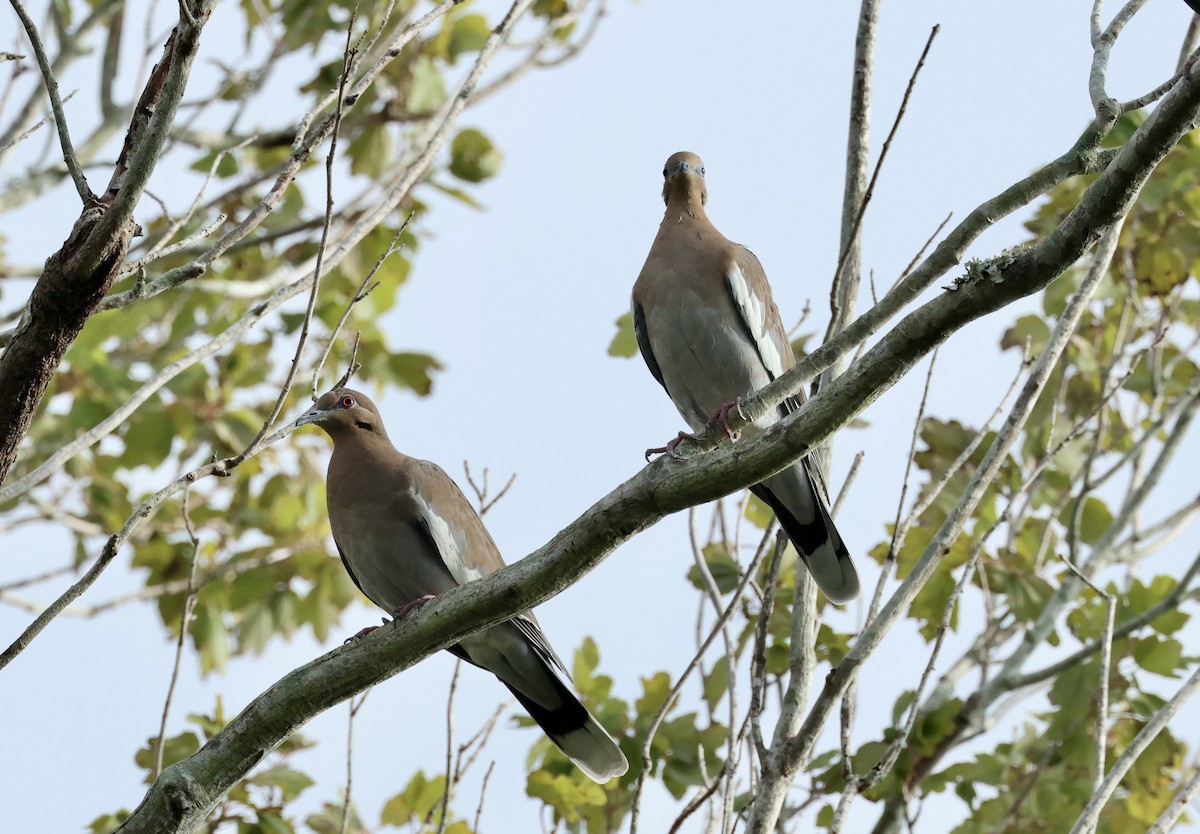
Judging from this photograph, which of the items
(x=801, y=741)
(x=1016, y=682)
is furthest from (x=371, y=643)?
(x=1016, y=682)

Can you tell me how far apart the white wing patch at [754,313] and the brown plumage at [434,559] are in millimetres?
1212

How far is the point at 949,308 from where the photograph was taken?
95.5 inches

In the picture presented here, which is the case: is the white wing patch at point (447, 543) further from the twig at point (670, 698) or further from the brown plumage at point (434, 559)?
the twig at point (670, 698)

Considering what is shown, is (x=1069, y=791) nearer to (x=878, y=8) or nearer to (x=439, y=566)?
(x=439, y=566)

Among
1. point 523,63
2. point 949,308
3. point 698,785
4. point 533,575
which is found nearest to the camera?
point 949,308

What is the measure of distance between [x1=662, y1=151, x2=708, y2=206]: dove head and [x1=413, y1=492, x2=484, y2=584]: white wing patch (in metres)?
1.51

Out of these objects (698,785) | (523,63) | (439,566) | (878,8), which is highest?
(523,63)

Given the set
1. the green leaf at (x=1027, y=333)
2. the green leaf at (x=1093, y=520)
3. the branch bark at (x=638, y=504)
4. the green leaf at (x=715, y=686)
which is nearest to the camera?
the branch bark at (x=638, y=504)

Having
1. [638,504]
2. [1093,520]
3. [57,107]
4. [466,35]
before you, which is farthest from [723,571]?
[466,35]

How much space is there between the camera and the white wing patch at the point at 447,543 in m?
4.58

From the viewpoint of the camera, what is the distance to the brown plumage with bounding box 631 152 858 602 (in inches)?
175

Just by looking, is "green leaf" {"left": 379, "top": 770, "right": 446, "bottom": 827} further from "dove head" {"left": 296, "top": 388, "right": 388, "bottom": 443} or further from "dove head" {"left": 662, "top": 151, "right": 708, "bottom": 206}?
"dove head" {"left": 662, "top": 151, "right": 708, "bottom": 206}

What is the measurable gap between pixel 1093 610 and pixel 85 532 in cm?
527

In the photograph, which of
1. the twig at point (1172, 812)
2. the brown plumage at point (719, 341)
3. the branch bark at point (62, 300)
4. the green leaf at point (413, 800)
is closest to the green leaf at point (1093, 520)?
the brown plumage at point (719, 341)
